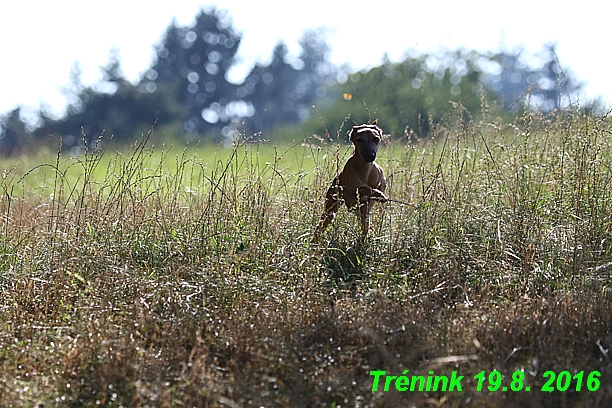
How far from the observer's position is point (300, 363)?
3.35m

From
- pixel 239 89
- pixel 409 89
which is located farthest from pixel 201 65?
pixel 409 89

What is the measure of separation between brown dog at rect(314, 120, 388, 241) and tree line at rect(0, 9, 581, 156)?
1308 cm


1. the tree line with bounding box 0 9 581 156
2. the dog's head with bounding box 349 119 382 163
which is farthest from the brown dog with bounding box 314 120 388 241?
the tree line with bounding box 0 9 581 156

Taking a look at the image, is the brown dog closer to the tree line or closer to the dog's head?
the dog's head

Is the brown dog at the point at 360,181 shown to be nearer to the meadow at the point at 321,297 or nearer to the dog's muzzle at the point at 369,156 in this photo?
the dog's muzzle at the point at 369,156

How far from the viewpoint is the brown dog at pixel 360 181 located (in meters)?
4.91

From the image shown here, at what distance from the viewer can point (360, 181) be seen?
5031 mm

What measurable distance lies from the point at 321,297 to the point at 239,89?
4623cm

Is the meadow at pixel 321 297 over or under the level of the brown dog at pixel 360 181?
under

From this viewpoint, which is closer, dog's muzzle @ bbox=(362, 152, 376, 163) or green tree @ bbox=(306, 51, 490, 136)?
dog's muzzle @ bbox=(362, 152, 376, 163)

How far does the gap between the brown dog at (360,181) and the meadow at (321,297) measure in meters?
0.11

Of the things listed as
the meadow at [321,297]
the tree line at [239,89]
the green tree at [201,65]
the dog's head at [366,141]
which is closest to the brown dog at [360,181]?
the dog's head at [366,141]

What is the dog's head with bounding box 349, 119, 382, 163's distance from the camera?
4.89 meters

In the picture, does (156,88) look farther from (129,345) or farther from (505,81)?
(129,345)
